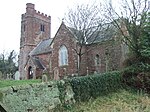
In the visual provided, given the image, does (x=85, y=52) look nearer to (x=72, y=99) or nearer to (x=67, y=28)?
(x=67, y=28)

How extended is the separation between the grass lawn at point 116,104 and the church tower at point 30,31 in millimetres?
36571

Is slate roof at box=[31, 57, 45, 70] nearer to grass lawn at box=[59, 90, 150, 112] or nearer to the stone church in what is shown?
the stone church

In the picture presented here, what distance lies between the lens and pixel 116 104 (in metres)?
15.5

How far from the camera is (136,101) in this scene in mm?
16828

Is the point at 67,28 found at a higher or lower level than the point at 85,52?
higher

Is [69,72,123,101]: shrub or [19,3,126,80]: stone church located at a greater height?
[19,3,126,80]: stone church

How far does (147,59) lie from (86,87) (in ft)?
29.1

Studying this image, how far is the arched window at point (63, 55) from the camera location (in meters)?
39.7

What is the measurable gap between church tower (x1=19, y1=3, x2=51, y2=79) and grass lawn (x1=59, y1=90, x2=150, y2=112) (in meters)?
36.6

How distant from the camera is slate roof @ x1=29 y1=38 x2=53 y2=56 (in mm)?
47838

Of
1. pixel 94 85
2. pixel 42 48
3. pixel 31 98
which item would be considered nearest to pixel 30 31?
pixel 42 48

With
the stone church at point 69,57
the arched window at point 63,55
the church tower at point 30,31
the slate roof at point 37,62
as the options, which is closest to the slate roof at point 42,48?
the stone church at point 69,57

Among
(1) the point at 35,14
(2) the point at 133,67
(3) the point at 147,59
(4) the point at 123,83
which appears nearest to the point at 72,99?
(4) the point at 123,83

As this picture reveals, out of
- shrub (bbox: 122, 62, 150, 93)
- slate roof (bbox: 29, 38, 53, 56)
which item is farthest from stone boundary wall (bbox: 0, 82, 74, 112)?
slate roof (bbox: 29, 38, 53, 56)
